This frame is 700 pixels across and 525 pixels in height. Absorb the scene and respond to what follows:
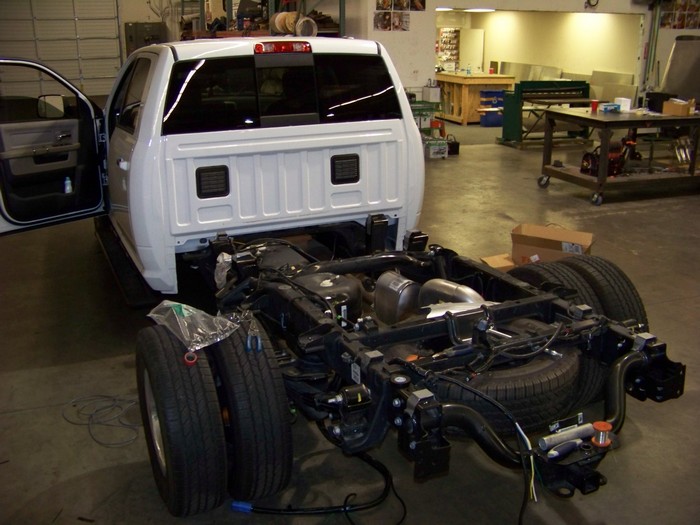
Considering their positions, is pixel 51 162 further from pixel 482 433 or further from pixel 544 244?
pixel 482 433

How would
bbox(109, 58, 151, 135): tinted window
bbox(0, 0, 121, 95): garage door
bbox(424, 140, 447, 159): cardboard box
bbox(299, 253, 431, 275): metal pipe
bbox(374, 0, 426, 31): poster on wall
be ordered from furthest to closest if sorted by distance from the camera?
bbox(0, 0, 121, 95): garage door, bbox(374, 0, 426, 31): poster on wall, bbox(424, 140, 447, 159): cardboard box, bbox(109, 58, 151, 135): tinted window, bbox(299, 253, 431, 275): metal pipe

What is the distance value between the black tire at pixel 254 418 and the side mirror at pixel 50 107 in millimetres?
3403

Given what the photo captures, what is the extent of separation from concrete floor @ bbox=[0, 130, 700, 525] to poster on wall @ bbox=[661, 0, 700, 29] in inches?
358

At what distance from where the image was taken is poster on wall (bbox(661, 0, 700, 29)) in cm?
1438

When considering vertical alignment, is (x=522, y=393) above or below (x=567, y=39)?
below

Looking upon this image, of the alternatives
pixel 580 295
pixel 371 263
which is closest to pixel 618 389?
pixel 580 295

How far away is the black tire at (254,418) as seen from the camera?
276cm

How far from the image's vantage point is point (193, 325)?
3.01 metres

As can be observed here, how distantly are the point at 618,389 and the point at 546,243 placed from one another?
2.73 meters

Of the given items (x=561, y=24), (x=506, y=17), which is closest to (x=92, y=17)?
(x=506, y=17)

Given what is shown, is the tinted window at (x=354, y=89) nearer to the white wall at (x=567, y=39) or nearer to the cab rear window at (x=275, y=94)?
the cab rear window at (x=275, y=94)

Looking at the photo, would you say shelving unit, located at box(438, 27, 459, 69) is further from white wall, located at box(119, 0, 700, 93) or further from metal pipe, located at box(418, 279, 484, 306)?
metal pipe, located at box(418, 279, 484, 306)

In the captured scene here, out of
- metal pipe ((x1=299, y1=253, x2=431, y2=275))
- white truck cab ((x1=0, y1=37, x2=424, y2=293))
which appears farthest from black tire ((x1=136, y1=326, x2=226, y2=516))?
white truck cab ((x1=0, y1=37, x2=424, y2=293))

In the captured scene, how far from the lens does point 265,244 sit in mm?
4332
